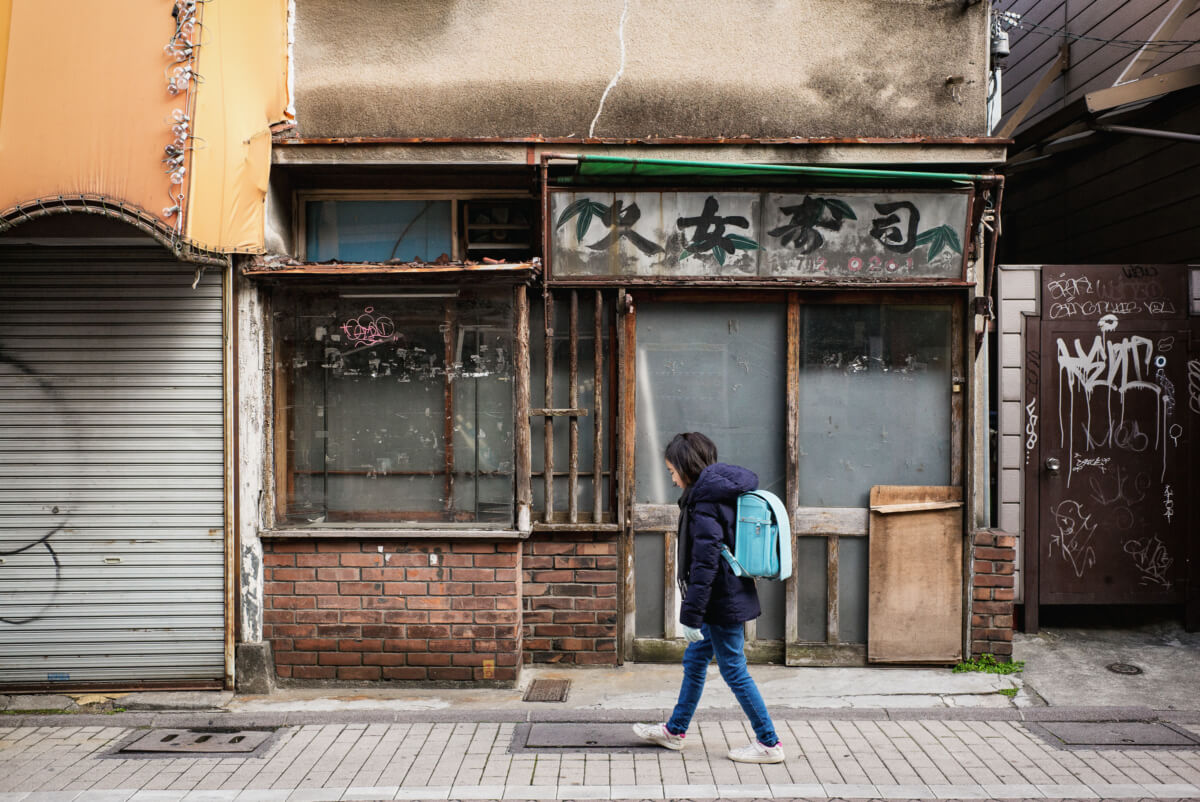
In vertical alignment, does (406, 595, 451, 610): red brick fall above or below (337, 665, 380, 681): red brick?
above

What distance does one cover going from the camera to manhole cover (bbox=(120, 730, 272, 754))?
16.6ft

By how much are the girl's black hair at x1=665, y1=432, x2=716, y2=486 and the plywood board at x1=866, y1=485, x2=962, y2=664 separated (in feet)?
7.21

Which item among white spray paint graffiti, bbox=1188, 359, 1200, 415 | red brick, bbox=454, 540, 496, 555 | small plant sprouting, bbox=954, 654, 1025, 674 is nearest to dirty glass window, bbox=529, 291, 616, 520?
red brick, bbox=454, 540, 496, 555

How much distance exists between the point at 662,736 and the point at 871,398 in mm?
2992

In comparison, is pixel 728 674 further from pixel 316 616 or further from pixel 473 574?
pixel 316 616

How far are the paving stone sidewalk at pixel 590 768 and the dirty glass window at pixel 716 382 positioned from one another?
79.1 inches

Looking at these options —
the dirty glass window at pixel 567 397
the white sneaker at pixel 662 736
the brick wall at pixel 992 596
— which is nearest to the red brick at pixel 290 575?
the dirty glass window at pixel 567 397

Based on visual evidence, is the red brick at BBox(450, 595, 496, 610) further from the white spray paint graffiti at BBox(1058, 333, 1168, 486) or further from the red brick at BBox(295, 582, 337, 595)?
the white spray paint graffiti at BBox(1058, 333, 1168, 486)

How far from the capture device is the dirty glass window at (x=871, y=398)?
646cm

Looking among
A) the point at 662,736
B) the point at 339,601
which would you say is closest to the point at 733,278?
the point at 662,736

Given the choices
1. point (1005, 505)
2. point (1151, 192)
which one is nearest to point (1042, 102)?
point (1151, 192)

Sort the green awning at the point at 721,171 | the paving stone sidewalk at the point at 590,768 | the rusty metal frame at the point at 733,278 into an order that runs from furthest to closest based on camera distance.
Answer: the rusty metal frame at the point at 733,278 → the green awning at the point at 721,171 → the paving stone sidewalk at the point at 590,768

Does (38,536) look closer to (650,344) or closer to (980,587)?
(650,344)

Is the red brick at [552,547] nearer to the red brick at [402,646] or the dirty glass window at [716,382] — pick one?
the dirty glass window at [716,382]
